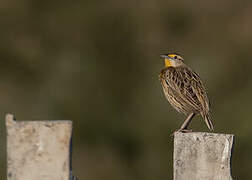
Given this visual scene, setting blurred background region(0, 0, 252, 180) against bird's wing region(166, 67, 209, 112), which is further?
blurred background region(0, 0, 252, 180)

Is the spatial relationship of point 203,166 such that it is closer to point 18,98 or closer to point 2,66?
point 18,98

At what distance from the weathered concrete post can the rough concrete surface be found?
0.62 m

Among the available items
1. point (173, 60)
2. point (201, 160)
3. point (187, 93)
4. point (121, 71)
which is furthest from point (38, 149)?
point (121, 71)

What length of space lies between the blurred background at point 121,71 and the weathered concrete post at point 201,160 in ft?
16.3

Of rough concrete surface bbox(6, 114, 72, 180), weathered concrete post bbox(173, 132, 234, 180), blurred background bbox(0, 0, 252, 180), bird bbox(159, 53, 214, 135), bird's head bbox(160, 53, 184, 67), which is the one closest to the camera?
rough concrete surface bbox(6, 114, 72, 180)

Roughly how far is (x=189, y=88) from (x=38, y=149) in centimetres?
292

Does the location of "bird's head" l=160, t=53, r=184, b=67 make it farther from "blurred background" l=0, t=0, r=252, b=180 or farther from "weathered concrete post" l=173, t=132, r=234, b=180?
"weathered concrete post" l=173, t=132, r=234, b=180

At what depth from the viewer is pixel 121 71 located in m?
9.72

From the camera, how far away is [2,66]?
1018 centimetres

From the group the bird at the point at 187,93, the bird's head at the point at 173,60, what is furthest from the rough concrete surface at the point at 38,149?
the bird's head at the point at 173,60

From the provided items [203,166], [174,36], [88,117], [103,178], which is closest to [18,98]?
[88,117]

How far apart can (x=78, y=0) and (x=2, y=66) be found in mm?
1648

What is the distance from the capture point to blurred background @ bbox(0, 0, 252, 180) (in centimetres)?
899

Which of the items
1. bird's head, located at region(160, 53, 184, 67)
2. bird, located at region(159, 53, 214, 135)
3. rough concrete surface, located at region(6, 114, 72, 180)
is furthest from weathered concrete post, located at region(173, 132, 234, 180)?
bird's head, located at region(160, 53, 184, 67)
